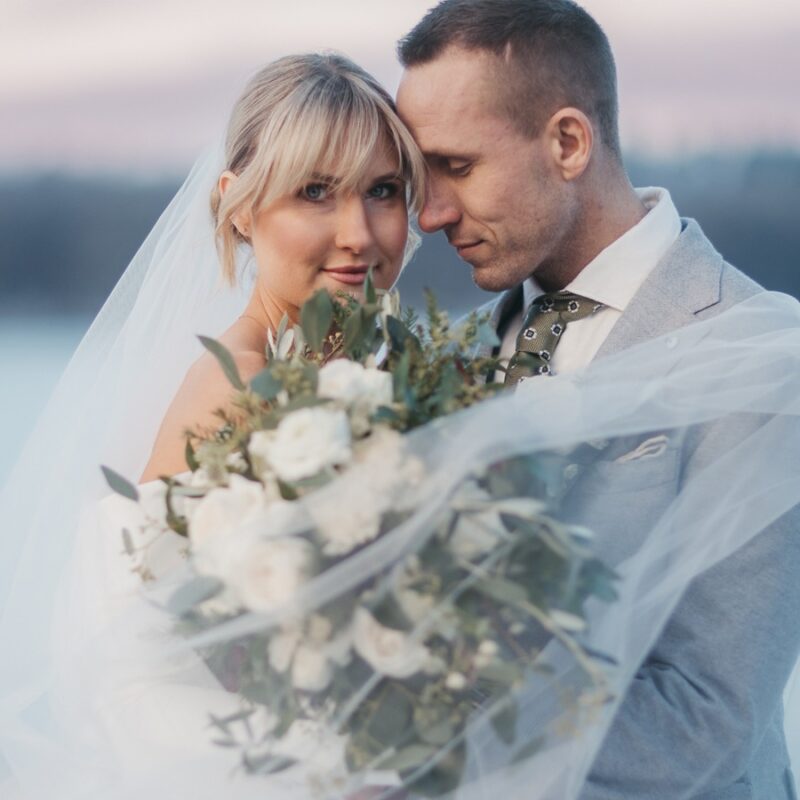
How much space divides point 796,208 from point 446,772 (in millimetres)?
4935

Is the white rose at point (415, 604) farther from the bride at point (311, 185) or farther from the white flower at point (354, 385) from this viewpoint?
the bride at point (311, 185)

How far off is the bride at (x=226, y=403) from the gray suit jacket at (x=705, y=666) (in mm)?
54

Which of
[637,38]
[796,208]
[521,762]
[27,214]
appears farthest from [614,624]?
[27,214]

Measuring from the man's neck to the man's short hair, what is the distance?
156 millimetres

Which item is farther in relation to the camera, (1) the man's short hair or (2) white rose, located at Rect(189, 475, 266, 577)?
(1) the man's short hair

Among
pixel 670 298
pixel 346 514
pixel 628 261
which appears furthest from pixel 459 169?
pixel 346 514

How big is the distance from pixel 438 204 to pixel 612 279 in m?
0.39

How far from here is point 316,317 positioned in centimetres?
170

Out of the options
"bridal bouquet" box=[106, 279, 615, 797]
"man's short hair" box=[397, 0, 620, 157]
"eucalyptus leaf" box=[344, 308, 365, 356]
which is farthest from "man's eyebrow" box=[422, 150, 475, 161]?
"bridal bouquet" box=[106, 279, 615, 797]

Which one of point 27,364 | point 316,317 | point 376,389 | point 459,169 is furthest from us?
point 27,364

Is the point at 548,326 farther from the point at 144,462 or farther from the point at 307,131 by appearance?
the point at 144,462

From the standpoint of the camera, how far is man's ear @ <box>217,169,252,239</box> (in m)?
2.39

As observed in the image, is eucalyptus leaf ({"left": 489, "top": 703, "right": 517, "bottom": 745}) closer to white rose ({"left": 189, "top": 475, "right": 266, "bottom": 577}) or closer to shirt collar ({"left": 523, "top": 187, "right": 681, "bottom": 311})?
white rose ({"left": 189, "top": 475, "right": 266, "bottom": 577})

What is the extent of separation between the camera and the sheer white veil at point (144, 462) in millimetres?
1649
